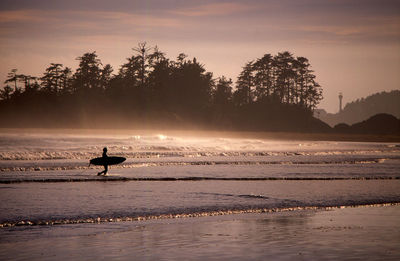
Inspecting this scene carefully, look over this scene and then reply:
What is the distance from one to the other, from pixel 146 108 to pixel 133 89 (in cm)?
614

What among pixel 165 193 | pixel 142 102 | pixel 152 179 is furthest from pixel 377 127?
pixel 165 193

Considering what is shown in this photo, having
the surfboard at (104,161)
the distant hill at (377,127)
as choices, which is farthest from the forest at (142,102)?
the surfboard at (104,161)

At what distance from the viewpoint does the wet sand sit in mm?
11766

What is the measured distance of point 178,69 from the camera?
13262cm

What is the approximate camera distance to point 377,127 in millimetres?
136000

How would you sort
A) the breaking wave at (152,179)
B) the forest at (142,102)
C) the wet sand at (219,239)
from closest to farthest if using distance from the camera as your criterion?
the wet sand at (219,239) → the breaking wave at (152,179) → the forest at (142,102)

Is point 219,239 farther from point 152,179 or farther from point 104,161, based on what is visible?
point 104,161

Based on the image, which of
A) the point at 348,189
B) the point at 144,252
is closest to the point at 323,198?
the point at 348,189

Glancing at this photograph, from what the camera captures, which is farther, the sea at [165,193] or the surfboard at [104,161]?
the surfboard at [104,161]

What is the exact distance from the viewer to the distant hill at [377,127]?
13512 centimetres

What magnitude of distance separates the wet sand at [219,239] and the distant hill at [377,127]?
123m

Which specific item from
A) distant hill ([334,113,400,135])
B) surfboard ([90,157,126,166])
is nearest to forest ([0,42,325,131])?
distant hill ([334,113,400,135])

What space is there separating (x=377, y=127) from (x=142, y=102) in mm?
58407

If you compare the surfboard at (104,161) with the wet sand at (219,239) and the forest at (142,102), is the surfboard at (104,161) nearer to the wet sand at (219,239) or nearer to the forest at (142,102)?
the wet sand at (219,239)
